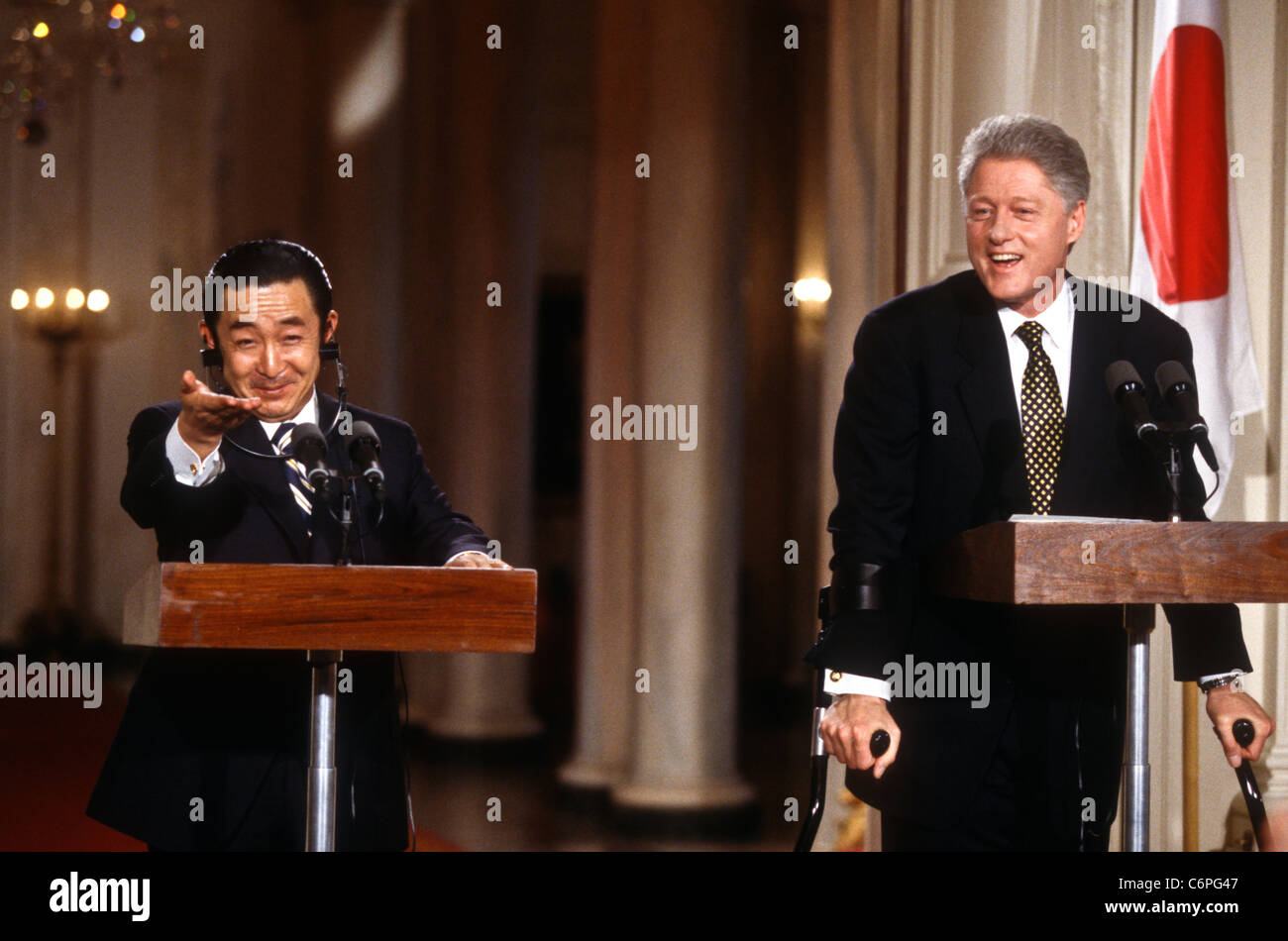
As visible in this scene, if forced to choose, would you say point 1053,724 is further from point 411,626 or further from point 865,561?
point 411,626

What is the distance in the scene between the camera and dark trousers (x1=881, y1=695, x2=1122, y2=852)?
2.25 meters

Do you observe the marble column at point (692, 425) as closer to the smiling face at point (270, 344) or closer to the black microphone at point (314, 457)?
the smiling face at point (270, 344)

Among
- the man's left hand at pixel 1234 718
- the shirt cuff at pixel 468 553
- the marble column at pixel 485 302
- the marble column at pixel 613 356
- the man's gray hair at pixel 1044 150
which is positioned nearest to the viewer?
the man's left hand at pixel 1234 718

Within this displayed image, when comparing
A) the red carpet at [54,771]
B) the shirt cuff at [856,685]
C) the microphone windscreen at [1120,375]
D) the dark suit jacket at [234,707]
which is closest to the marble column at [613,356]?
the red carpet at [54,771]

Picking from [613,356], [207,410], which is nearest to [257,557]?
[207,410]

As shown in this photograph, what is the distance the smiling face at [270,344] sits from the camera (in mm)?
2660

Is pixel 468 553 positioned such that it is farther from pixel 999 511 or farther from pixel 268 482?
pixel 999 511

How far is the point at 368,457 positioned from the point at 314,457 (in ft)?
0.28

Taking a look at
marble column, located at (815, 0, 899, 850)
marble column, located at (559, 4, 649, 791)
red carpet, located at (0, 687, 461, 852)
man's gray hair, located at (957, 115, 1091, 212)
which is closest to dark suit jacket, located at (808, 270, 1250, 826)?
man's gray hair, located at (957, 115, 1091, 212)

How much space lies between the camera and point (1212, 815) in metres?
4.18

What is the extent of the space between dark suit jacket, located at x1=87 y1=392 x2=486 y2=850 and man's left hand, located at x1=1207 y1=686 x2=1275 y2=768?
4.43 feet

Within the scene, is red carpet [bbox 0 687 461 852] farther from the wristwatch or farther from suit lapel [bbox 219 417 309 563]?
the wristwatch
